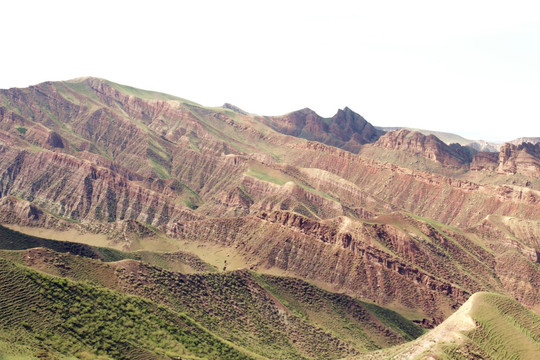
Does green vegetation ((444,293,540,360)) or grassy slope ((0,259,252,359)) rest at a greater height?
green vegetation ((444,293,540,360))

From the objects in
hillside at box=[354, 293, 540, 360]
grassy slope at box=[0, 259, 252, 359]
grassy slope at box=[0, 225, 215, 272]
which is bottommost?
grassy slope at box=[0, 225, 215, 272]

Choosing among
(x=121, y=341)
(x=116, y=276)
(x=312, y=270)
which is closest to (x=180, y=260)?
(x=312, y=270)

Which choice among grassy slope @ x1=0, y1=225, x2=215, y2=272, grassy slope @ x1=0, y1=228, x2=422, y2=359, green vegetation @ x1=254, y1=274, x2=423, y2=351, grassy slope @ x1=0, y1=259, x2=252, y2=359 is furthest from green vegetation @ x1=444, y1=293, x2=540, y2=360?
grassy slope @ x1=0, y1=225, x2=215, y2=272

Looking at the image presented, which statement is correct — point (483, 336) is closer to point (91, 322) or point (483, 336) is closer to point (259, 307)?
point (259, 307)

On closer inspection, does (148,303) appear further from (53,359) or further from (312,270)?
(312,270)

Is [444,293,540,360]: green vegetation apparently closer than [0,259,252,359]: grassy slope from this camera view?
No

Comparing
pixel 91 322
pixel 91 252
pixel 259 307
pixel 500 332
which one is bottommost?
pixel 259 307

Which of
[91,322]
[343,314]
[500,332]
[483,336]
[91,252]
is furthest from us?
[91,252]

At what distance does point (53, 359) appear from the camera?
289 feet

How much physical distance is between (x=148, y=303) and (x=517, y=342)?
78.2 metres

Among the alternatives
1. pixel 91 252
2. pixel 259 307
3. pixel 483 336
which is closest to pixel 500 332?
pixel 483 336

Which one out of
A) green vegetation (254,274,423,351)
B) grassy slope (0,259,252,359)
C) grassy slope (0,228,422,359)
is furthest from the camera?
green vegetation (254,274,423,351)

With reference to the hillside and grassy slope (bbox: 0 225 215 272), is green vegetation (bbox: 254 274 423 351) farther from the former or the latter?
the hillside

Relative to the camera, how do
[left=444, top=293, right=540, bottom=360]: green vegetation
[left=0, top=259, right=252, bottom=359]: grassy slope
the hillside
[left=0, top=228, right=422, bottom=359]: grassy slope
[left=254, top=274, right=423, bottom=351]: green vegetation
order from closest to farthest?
[left=0, top=259, right=252, bottom=359]: grassy slope, the hillside, [left=444, top=293, right=540, bottom=360]: green vegetation, [left=0, top=228, right=422, bottom=359]: grassy slope, [left=254, top=274, right=423, bottom=351]: green vegetation
